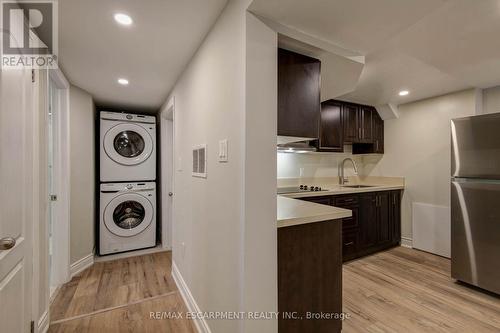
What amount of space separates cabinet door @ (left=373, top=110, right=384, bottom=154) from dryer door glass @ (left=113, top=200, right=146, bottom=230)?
12.8 feet

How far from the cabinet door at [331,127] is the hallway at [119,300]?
2.58 meters

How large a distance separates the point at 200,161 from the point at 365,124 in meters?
2.99

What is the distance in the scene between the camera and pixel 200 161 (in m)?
1.72

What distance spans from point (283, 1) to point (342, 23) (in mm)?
420

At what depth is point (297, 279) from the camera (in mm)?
1304

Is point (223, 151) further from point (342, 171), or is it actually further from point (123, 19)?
point (342, 171)

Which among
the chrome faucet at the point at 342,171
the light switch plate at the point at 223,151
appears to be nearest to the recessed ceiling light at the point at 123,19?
the light switch plate at the point at 223,151

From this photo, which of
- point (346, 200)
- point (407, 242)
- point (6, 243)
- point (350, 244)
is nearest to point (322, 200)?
point (346, 200)

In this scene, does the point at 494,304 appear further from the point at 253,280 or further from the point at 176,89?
the point at 176,89

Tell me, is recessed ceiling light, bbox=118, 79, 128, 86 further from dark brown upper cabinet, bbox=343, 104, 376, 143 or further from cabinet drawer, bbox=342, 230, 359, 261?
cabinet drawer, bbox=342, 230, 359, 261

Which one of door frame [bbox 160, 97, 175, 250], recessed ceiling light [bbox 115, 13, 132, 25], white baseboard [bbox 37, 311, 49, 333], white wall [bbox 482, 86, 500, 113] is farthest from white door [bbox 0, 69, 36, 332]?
white wall [bbox 482, 86, 500, 113]

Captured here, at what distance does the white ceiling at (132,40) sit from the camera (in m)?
1.30

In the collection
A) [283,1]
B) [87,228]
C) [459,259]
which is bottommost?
[459,259]

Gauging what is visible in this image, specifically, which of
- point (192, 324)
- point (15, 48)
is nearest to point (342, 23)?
point (15, 48)
